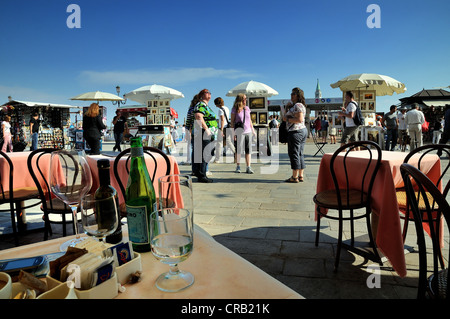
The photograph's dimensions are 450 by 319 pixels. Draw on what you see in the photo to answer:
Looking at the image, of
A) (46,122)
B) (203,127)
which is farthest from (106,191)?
(46,122)

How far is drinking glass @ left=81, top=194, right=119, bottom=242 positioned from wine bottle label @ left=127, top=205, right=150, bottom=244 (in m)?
0.06

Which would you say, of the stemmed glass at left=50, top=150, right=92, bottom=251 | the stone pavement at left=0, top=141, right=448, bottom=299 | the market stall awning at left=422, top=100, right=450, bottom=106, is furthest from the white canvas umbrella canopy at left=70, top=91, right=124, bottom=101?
the market stall awning at left=422, top=100, right=450, bottom=106

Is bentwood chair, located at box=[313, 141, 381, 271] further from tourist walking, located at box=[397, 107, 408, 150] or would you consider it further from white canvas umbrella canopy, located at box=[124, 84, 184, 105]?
white canvas umbrella canopy, located at box=[124, 84, 184, 105]

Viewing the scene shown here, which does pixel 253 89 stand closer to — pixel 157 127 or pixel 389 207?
pixel 157 127

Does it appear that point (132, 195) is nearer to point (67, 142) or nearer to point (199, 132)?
point (199, 132)

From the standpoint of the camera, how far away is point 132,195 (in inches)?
39.9

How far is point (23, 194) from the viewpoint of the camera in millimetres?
2750

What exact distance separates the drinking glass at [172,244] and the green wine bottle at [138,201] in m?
0.16

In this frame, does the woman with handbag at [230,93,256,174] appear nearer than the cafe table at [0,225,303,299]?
No

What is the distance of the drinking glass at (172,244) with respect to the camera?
2.15ft

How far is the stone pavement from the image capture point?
195cm

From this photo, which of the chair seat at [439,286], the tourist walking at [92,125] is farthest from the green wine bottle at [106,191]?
the tourist walking at [92,125]
